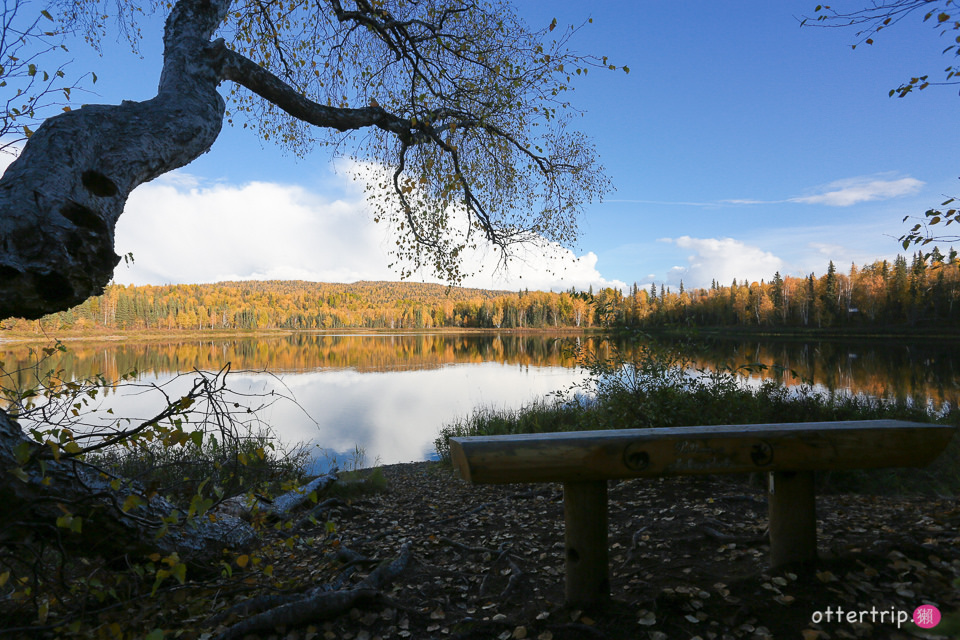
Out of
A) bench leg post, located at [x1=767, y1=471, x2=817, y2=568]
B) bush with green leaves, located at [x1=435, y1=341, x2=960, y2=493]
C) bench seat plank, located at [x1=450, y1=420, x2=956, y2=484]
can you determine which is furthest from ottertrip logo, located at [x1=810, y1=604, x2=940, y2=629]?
bush with green leaves, located at [x1=435, y1=341, x2=960, y2=493]

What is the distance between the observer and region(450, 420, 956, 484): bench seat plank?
2279 millimetres

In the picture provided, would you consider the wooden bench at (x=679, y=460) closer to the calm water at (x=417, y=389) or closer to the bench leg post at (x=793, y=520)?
the bench leg post at (x=793, y=520)

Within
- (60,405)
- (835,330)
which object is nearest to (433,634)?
(60,405)

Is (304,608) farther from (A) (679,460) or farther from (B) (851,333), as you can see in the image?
(B) (851,333)

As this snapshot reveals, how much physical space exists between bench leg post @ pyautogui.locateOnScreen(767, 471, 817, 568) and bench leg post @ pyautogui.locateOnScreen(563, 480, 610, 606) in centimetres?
98

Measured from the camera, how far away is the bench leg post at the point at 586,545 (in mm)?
2461

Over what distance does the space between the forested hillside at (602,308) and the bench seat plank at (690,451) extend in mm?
2572

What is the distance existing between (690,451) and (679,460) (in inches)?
2.8

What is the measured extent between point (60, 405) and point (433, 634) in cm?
254

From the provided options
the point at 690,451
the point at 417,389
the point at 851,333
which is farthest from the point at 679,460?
the point at 851,333

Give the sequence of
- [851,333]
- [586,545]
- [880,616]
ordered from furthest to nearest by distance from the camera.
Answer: [851,333]
[586,545]
[880,616]

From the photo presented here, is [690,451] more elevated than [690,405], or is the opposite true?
[690,451]

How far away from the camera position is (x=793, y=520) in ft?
8.60

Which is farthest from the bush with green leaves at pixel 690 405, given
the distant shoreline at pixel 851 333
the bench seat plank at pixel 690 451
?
the distant shoreline at pixel 851 333
